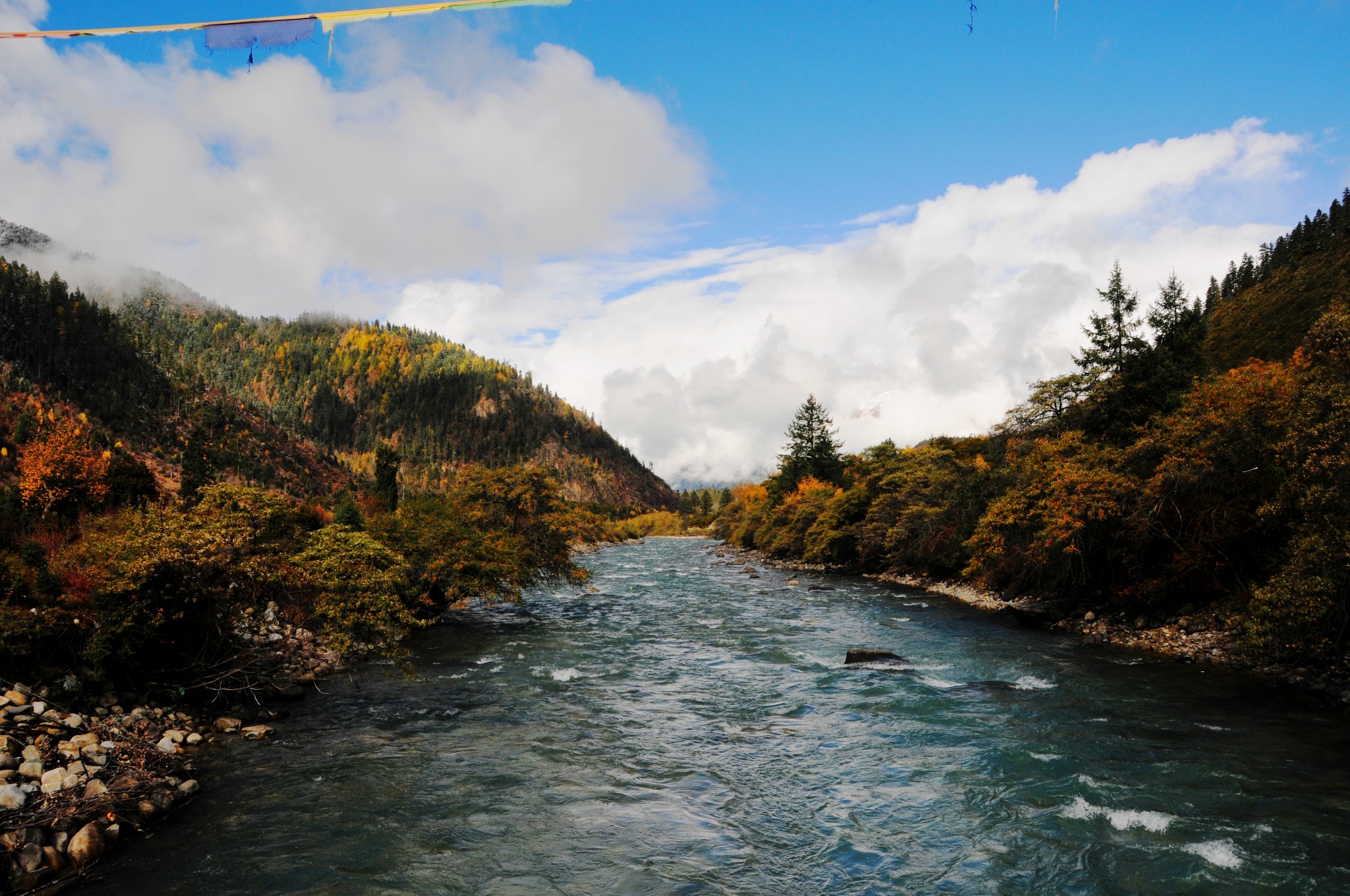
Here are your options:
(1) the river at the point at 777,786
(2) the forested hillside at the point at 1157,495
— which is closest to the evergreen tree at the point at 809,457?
(2) the forested hillside at the point at 1157,495

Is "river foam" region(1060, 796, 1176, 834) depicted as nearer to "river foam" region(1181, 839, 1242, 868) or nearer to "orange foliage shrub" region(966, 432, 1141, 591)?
"river foam" region(1181, 839, 1242, 868)

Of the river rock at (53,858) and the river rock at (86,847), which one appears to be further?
the river rock at (86,847)

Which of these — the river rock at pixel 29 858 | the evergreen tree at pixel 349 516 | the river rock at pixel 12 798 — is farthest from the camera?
the evergreen tree at pixel 349 516

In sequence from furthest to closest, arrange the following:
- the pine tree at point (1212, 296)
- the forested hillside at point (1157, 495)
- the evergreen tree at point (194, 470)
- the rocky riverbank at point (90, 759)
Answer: the pine tree at point (1212, 296), the evergreen tree at point (194, 470), the forested hillside at point (1157, 495), the rocky riverbank at point (90, 759)

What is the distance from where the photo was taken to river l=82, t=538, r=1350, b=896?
995cm

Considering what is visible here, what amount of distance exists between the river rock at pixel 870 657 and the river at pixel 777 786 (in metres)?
0.85

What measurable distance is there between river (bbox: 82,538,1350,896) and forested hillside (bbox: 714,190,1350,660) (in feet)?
14.9

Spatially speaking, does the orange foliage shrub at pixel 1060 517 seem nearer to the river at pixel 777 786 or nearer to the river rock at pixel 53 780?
the river at pixel 777 786

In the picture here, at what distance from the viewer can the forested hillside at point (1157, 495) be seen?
17.9m

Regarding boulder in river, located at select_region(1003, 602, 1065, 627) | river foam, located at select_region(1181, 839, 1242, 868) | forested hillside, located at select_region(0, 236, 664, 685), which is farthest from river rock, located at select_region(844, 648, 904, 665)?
forested hillside, located at select_region(0, 236, 664, 685)

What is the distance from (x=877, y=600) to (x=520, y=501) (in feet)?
70.7

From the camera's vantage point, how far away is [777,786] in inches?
529

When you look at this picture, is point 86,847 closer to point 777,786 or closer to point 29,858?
point 29,858

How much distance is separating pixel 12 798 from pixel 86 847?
4.51 ft
